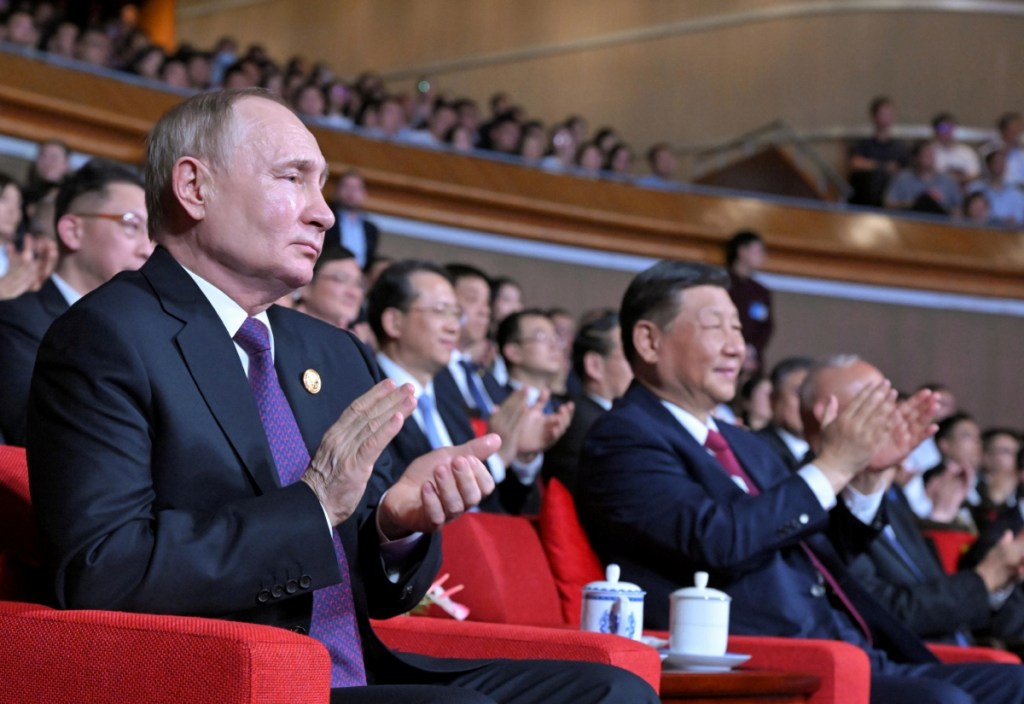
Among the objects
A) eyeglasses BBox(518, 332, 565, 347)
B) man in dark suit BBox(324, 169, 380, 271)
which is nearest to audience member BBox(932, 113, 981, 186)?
man in dark suit BBox(324, 169, 380, 271)

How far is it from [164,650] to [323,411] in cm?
46

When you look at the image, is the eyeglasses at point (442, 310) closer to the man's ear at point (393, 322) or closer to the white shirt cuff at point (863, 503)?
the man's ear at point (393, 322)

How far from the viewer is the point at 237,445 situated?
159 centimetres

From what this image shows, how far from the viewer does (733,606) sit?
2598 millimetres

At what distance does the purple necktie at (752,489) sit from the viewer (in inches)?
109

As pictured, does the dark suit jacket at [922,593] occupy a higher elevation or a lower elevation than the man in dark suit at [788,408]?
lower

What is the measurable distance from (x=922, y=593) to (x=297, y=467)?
196 cm

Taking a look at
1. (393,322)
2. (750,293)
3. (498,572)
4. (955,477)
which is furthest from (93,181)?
(750,293)

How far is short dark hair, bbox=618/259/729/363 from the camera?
2.81 m

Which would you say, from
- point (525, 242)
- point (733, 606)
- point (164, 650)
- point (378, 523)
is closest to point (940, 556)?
point (733, 606)

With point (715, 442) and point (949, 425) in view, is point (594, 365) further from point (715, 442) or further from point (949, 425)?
point (949, 425)

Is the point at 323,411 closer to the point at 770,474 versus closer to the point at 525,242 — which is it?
the point at 770,474

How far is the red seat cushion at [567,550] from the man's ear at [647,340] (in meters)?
0.33

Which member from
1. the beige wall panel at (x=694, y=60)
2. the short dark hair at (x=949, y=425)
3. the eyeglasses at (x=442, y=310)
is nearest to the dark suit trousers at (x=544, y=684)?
the eyeglasses at (x=442, y=310)
